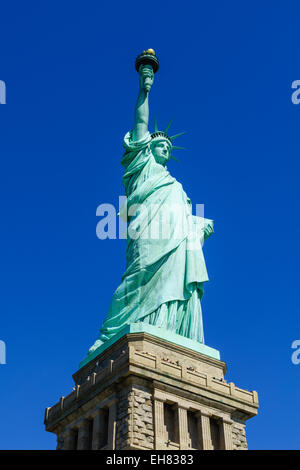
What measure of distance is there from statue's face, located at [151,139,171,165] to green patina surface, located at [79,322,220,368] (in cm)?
1002

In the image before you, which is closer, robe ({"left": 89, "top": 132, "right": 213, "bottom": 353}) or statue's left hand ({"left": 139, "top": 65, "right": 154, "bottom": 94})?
robe ({"left": 89, "top": 132, "right": 213, "bottom": 353})

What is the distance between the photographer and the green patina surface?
26.5 meters

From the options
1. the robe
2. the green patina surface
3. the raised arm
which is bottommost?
the green patina surface

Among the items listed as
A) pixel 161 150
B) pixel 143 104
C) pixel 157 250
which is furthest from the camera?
pixel 143 104

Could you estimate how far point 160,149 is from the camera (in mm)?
34344

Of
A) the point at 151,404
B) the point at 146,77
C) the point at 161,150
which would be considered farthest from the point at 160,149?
the point at 151,404

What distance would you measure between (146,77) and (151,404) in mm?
19399

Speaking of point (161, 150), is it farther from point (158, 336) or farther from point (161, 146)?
point (158, 336)

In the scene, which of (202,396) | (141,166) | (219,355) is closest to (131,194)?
(141,166)

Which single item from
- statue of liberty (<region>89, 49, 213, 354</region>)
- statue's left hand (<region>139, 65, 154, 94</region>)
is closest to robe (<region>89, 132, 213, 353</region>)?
statue of liberty (<region>89, 49, 213, 354</region>)

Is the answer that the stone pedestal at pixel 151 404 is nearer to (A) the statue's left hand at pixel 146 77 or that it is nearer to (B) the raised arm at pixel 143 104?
(B) the raised arm at pixel 143 104

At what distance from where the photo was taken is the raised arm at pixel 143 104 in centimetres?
3541

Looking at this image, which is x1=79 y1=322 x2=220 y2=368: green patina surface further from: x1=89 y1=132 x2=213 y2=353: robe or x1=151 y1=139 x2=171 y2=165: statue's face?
x1=151 y1=139 x2=171 y2=165: statue's face
